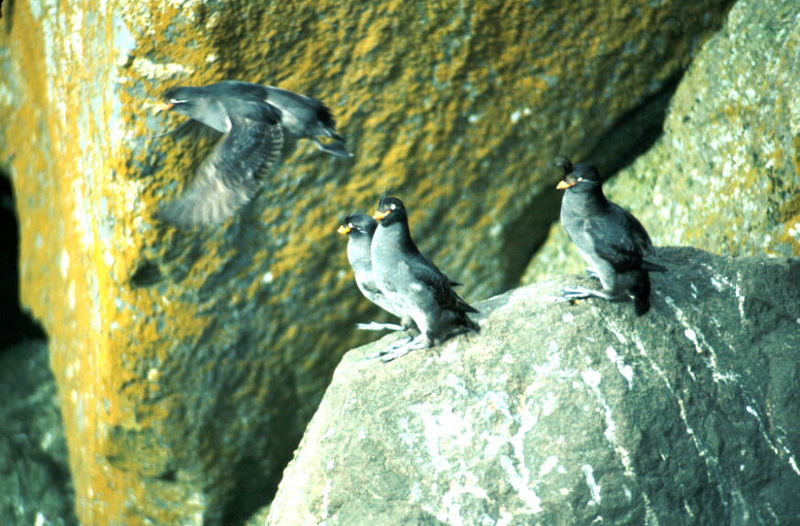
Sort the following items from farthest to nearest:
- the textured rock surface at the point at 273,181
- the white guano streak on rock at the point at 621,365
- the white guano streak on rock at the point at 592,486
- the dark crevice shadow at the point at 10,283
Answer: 1. the dark crevice shadow at the point at 10,283
2. the textured rock surface at the point at 273,181
3. the white guano streak on rock at the point at 621,365
4. the white guano streak on rock at the point at 592,486

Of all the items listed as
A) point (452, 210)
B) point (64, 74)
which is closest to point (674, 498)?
point (452, 210)

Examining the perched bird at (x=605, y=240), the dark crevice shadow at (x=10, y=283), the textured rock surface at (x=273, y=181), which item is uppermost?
the perched bird at (x=605, y=240)

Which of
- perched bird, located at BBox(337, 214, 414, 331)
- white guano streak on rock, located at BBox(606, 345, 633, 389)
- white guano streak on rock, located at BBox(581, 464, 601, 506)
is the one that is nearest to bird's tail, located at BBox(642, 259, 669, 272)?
white guano streak on rock, located at BBox(606, 345, 633, 389)

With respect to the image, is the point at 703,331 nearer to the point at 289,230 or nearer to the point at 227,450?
the point at 289,230

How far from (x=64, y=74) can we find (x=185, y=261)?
4.42 feet

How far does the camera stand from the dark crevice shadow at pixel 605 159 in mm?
5379

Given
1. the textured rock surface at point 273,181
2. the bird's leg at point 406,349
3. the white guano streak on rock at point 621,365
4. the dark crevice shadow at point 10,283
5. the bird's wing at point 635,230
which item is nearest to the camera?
the white guano streak on rock at point 621,365

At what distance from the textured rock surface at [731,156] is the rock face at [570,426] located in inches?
43.7

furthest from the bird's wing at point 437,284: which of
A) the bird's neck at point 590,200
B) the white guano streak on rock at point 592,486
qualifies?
the white guano streak on rock at point 592,486

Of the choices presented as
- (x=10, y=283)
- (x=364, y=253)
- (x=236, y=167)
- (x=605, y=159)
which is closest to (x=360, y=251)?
(x=364, y=253)

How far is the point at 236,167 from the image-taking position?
3.73 meters

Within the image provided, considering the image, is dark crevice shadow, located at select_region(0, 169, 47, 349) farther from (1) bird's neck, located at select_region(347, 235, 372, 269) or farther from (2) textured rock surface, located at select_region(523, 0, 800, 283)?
(2) textured rock surface, located at select_region(523, 0, 800, 283)

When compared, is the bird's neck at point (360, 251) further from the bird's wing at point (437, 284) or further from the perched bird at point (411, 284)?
the bird's wing at point (437, 284)

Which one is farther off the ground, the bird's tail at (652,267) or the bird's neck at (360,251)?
the bird's tail at (652,267)
